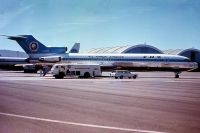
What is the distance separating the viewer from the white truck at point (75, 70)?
150ft

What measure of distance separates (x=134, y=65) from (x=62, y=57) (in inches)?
513

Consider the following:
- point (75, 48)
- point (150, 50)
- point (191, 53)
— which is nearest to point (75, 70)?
point (75, 48)

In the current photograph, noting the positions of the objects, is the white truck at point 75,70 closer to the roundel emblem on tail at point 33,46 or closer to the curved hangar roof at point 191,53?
the roundel emblem on tail at point 33,46

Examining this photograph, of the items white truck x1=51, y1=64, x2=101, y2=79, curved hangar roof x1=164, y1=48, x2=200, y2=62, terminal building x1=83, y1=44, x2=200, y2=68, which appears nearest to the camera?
white truck x1=51, y1=64, x2=101, y2=79

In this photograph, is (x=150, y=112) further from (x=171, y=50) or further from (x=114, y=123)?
(x=171, y=50)

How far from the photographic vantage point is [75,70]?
4650 centimetres

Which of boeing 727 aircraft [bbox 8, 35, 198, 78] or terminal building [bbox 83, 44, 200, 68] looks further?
terminal building [bbox 83, 44, 200, 68]

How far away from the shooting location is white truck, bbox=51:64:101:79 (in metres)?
45.8

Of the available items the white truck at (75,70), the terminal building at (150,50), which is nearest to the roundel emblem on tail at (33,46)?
the white truck at (75,70)

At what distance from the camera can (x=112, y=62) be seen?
54.4 m

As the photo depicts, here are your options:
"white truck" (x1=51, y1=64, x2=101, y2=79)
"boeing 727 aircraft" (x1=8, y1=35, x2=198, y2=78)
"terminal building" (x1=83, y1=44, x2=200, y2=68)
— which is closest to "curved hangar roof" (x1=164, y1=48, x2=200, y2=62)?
"terminal building" (x1=83, y1=44, x2=200, y2=68)

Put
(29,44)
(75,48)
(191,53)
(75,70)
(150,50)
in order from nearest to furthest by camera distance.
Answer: (75,70), (29,44), (75,48), (150,50), (191,53)

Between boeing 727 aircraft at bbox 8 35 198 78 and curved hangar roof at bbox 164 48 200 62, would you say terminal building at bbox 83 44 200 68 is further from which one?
boeing 727 aircraft at bbox 8 35 198 78

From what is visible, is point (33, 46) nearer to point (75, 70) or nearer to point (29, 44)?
point (29, 44)
